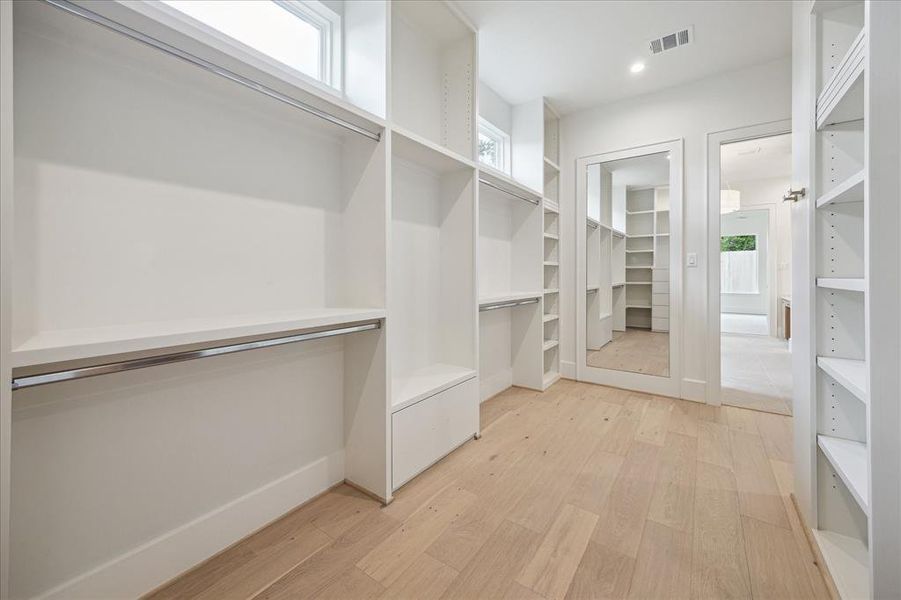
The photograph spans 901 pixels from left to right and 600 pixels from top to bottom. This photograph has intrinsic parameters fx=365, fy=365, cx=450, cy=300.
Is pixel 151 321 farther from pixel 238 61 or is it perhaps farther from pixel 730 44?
pixel 730 44

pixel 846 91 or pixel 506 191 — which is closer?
pixel 846 91

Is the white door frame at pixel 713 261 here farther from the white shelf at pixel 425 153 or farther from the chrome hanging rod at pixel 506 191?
the white shelf at pixel 425 153

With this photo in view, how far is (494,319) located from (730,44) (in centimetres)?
266

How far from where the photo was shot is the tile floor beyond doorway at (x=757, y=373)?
3.10m

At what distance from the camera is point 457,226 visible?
7.83ft

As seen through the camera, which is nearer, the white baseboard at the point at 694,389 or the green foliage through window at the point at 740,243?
the white baseboard at the point at 694,389

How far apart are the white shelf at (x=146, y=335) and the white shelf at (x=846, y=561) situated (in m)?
1.90

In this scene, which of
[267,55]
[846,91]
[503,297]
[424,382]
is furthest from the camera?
[503,297]

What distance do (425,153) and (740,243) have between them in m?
6.37

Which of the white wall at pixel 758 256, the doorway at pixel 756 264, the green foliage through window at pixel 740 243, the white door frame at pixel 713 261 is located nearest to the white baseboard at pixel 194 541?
the white door frame at pixel 713 261

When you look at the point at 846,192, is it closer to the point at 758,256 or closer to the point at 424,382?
the point at 424,382

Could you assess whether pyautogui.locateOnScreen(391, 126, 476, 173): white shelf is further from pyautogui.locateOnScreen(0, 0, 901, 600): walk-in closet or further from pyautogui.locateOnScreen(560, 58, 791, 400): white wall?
pyautogui.locateOnScreen(560, 58, 791, 400): white wall

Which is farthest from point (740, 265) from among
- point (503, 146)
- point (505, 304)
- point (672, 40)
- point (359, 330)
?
point (359, 330)

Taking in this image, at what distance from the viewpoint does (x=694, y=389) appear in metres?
3.13
